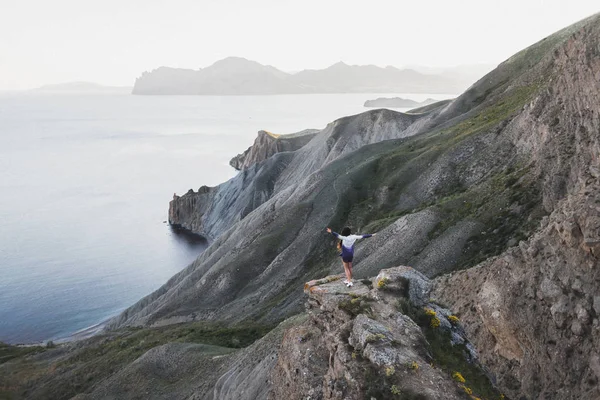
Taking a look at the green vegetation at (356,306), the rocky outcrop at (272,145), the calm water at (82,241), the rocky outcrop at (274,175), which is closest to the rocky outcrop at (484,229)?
the green vegetation at (356,306)

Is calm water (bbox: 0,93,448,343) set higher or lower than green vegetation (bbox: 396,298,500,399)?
lower

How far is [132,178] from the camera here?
5901 inches

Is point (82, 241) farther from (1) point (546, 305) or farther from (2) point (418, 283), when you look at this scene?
(1) point (546, 305)

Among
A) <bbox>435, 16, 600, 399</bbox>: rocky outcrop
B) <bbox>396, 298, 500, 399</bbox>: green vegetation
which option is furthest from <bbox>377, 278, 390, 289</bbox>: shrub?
<bbox>435, 16, 600, 399</bbox>: rocky outcrop

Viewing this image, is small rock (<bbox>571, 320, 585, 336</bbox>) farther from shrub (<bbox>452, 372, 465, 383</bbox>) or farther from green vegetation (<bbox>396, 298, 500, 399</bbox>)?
shrub (<bbox>452, 372, 465, 383</bbox>)

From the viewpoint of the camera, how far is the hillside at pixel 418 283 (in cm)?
1528

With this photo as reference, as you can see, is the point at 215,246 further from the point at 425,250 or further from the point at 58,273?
the point at 425,250

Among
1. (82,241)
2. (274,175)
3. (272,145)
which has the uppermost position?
(272,145)

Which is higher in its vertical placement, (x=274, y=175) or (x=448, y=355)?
(x=448, y=355)

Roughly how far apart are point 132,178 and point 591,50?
138 meters

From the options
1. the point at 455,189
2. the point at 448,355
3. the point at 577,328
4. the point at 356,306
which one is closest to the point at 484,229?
the point at 455,189

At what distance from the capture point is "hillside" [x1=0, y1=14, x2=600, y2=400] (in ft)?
50.1

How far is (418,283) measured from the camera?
60.6ft

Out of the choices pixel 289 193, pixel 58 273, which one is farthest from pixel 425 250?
pixel 58 273
